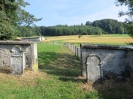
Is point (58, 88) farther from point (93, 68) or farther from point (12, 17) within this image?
point (12, 17)

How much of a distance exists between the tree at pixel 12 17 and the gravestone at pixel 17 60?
6.20 meters

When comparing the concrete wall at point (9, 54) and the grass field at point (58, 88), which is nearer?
the grass field at point (58, 88)

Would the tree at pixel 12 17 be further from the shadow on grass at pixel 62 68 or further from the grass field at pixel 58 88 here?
the grass field at pixel 58 88

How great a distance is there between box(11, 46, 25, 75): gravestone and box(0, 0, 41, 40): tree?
6.20 m

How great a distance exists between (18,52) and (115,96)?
4992 mm

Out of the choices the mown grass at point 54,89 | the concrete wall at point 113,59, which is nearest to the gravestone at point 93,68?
the concrete wall at point 113,59

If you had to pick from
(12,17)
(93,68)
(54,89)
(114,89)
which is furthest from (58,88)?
(12,17)

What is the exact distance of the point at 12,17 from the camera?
722 inches

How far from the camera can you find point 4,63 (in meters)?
9.59

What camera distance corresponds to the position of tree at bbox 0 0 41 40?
49.2ft

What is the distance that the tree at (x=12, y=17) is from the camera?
15.0 meters

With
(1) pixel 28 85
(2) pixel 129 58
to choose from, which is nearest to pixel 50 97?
(1) pixel 28 85

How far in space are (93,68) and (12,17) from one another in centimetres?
1309

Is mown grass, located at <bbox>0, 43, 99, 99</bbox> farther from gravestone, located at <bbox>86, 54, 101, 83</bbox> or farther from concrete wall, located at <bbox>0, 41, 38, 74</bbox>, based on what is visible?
concrete wall, located at <bbox>0, 41, 38, 74</bbox>
